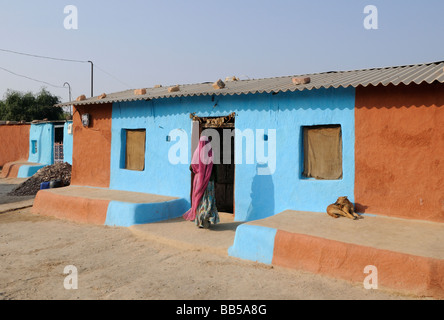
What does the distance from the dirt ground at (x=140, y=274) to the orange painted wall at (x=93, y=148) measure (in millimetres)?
3326

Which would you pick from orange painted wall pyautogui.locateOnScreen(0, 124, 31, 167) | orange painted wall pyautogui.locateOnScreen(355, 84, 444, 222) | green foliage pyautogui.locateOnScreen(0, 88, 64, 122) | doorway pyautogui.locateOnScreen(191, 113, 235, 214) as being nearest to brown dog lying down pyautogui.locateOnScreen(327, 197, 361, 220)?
orange painted wall pyautogui.locateOnScreen(355, 84, 444, 222)

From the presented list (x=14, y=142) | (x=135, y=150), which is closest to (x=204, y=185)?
(x=135, y=150)

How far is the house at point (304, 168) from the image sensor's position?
4.80 metres

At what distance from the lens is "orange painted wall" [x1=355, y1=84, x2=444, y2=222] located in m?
5.50

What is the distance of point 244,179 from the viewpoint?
24.7ft

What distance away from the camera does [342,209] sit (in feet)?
19.7

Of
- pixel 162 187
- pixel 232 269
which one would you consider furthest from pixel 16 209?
pixel 232 269

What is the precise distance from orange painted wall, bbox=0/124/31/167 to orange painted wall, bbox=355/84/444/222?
20016mm

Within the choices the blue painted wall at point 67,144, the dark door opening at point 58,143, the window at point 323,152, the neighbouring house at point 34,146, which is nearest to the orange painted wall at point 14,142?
the neighbouring house at point 34,146

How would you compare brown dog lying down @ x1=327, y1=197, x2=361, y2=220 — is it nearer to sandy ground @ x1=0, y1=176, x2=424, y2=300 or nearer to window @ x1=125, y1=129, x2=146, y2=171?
sandy ground @ x1=0, y1=176, x2=424, y2=300

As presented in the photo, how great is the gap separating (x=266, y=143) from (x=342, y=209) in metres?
2.06

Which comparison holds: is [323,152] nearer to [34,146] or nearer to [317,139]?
[317,139]

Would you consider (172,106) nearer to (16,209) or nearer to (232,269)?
(232,269)

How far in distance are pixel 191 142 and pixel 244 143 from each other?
1.39 meters
